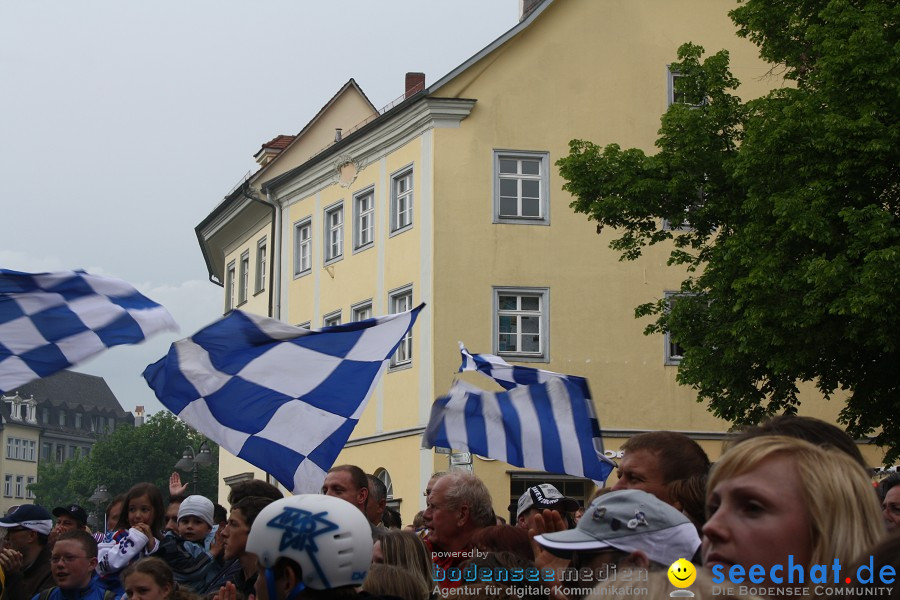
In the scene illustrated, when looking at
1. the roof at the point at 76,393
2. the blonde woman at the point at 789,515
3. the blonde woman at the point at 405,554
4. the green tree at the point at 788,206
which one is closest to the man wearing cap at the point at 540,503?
the blonde woman at the point at 405,554

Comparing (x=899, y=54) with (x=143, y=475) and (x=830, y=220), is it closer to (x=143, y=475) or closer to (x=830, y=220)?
(x=830, y=220)

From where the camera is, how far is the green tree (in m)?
19.8

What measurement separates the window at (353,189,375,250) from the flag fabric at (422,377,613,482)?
79.9 feet

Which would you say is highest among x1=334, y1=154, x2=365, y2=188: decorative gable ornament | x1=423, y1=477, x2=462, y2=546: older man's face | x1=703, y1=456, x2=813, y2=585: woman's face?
x1=334, y1=154, x2=365, y2=188: decorative gable ornament

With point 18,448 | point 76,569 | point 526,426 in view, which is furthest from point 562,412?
point 18,448

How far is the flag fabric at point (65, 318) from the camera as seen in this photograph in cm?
808

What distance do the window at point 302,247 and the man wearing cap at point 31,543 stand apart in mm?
28034

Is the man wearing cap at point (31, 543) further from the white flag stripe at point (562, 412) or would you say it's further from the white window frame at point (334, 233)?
the white window frame at point (334, 233)

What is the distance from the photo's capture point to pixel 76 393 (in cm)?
14550

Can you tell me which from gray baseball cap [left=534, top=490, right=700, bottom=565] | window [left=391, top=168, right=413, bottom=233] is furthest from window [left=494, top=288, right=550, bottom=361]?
gray baseball cap [left=534, top=490, right=700, bottom=565]

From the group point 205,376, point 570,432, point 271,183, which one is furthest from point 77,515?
point 271,183

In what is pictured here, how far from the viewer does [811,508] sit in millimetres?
3404

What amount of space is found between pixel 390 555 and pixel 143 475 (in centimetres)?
9092

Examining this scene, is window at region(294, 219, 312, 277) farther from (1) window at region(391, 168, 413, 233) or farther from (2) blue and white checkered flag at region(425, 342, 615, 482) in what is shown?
(2) blue and white checkered flag at region(425, 342, 615, 482)
